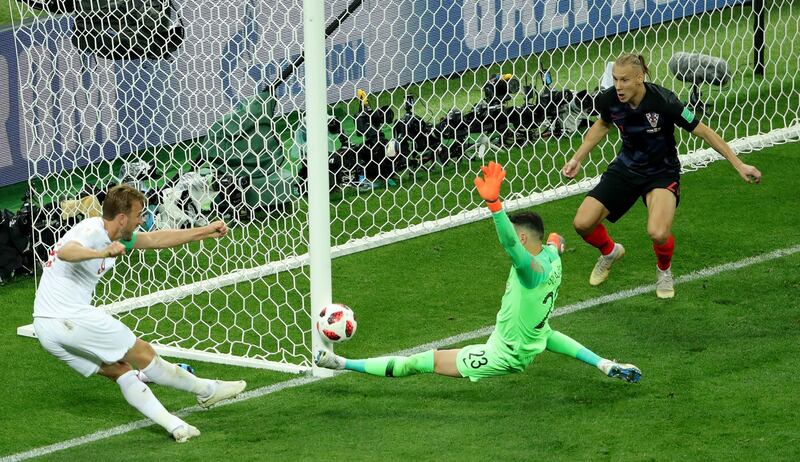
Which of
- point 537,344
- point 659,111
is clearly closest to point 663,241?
point 659,111

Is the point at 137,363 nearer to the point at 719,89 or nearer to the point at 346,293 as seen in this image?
the point at 346,293

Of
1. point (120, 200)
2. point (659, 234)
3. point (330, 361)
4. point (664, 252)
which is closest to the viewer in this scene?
point (120, 200)

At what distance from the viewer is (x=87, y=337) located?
712cm

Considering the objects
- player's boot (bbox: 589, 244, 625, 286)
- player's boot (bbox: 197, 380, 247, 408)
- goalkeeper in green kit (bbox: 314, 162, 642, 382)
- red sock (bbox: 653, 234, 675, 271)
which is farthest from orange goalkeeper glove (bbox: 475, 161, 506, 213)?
player's boot (bbox: 589, 244, 625, 286)

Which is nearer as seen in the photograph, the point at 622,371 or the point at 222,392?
the point at 622,371

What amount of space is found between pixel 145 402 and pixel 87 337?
46 cm

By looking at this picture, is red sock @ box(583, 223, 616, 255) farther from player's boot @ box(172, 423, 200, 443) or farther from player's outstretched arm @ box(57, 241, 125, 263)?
player's outstretched arm @ box(57, 241, 125, 263)

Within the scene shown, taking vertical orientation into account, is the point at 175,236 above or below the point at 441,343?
above

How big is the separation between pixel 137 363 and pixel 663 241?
11.8 ft

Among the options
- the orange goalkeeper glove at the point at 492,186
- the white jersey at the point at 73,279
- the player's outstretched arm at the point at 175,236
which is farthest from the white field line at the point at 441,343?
the orange goalkeeper glove at the point at 492,186

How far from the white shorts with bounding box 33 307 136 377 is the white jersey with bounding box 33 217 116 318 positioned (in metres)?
0.04

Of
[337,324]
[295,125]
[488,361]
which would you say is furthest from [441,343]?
[295,125]

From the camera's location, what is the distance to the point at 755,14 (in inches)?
522

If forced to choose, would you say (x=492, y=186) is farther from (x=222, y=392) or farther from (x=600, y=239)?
(x=600, y=239)
